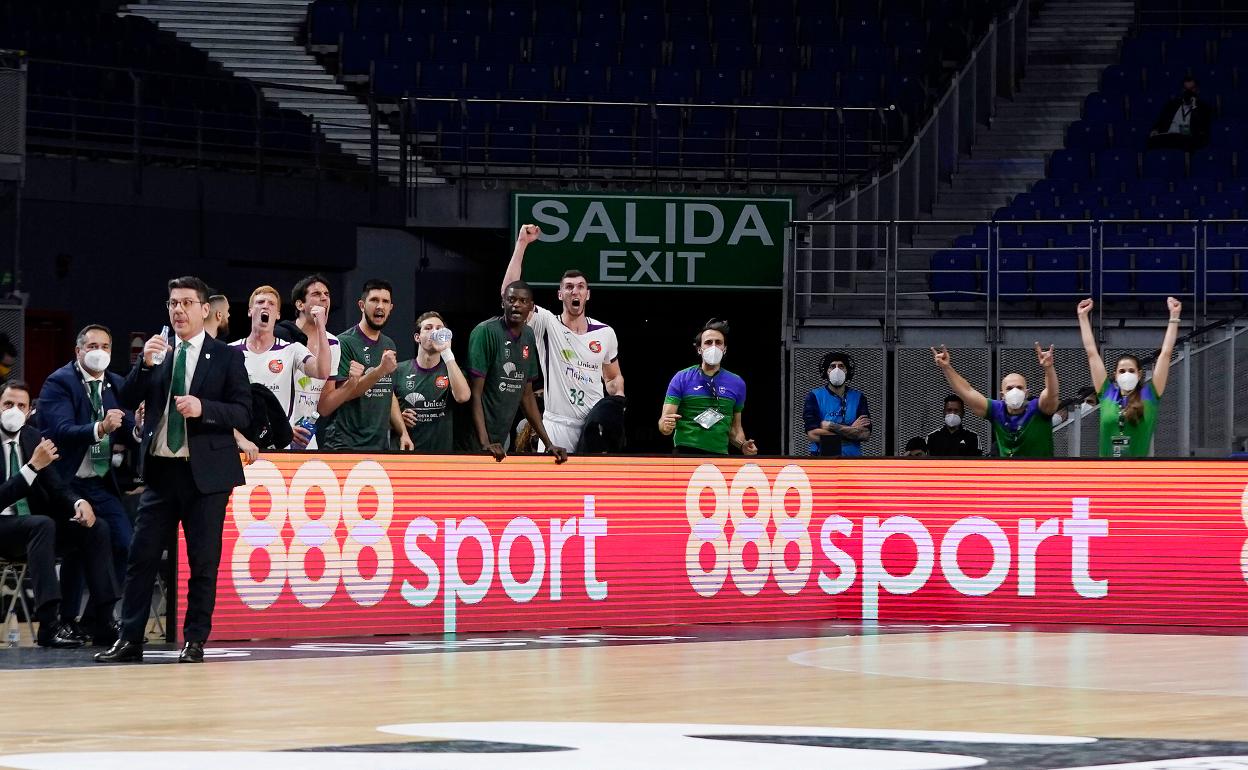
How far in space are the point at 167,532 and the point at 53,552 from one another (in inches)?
60.3

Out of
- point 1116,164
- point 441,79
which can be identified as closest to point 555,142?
point 441,79

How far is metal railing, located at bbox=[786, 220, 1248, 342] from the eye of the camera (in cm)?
1820

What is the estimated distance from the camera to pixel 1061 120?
23922 mm

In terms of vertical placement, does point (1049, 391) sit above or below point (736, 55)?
below

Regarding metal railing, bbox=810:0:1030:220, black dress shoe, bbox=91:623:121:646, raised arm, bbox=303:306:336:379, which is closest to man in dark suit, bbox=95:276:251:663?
black dress shoe, bbox=91:623:121:646

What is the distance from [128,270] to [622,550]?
9.71 meters

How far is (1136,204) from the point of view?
20875mm

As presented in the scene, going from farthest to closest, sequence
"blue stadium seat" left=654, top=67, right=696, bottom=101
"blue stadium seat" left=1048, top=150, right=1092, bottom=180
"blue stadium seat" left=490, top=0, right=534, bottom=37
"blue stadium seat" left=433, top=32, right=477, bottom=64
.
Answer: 1. "blue stadium seat" left=490, top=0, right=534, bottom=37
2. "blue stadium seat" left=433, top=32, right=477, bottom=64
3. "blue stadium seat" left=654, top=67, right=696, bottom=101
4. "blue stadium seat" left=1048, top=150, right=1092, bottom=180

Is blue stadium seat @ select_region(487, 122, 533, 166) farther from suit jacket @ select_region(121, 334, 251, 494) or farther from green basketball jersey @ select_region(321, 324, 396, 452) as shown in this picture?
suit jacket @ select_region(121, 334, 251, 494)

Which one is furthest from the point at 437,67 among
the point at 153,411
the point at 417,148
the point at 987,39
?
the point at 153,411

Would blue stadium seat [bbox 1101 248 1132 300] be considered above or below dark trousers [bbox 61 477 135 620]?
above

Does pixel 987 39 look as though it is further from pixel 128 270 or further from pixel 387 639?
pixel 387 639

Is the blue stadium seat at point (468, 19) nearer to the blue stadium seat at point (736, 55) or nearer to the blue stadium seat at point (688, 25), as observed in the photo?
the blue stadium seat at point (688, 25)

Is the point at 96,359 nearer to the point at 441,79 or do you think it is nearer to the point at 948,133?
the point at 441,79
